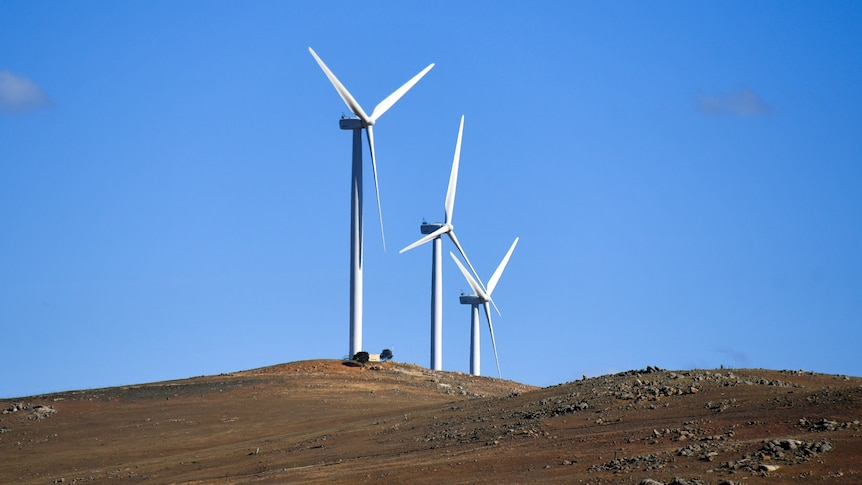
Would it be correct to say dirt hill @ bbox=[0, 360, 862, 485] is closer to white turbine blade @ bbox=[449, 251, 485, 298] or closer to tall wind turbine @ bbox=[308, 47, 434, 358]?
tall wind turbine @ bbox=[308, 47, 434, 358]

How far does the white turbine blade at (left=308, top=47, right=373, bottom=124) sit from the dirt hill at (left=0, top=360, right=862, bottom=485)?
17931 millimetres

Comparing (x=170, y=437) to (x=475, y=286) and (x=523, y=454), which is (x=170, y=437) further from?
(x=475, y=286)

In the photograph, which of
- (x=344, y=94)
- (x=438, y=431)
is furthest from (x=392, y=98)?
(x=438, y=431)

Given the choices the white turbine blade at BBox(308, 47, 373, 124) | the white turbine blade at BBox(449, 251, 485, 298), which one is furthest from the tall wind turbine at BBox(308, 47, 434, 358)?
the white turbine blade at BBox(449, 251, 485, 298)

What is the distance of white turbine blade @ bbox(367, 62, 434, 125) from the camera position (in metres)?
94.6

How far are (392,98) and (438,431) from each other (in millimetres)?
43255

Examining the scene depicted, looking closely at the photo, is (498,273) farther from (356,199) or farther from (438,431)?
(438,431)

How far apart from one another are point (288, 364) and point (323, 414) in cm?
2215

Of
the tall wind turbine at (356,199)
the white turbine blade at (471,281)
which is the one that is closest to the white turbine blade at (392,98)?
the tall wind turbine at (356,199)

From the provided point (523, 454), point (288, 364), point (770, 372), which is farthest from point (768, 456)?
point (288, 364)

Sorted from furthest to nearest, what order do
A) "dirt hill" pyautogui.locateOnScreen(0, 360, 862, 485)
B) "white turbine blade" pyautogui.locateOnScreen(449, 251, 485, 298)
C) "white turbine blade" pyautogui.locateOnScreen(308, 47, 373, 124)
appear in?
1. "white turbine blade" pyautogui.locateOnScreen(449, 251, 485, 298)
2. "white turbine blade" pyautogui.locateOnScreen(308, 47, 373, 124)
3. "dirt hill" pyautogui.locateOnScreen(0, 360, 862, 485)

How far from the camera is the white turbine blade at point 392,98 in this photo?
310 ft

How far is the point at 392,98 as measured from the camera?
316ft

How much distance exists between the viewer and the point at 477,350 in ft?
372
